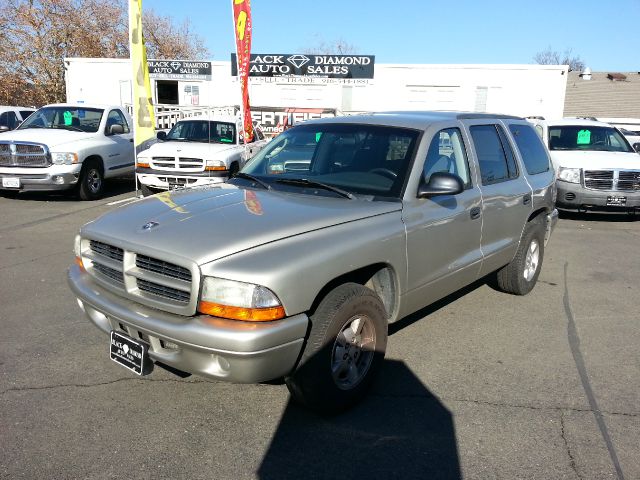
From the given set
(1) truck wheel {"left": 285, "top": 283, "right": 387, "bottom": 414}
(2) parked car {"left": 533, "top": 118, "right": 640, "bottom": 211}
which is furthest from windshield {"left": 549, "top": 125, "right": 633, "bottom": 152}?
(1) truck wheel {"left": 285, "top": 283, "right": 387, "bottom": 414}

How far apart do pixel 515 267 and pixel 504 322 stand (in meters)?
0.69

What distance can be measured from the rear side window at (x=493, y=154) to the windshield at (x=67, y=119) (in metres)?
9.23

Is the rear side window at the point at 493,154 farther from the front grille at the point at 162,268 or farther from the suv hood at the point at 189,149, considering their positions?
the suv hood at the point at 189,149

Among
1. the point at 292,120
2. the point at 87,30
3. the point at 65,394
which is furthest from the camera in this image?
the point at 87,30

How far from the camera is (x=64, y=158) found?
10.2 m

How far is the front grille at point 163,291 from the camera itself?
284 centimetres

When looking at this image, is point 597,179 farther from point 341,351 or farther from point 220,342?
point 220,342

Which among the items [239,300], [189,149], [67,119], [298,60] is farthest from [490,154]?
[298,60]

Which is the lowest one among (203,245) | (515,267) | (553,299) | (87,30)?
(553,299)

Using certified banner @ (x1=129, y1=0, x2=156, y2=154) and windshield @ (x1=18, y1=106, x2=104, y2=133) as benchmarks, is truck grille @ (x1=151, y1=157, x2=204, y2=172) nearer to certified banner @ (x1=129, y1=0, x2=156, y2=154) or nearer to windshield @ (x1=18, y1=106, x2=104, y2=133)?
certified banner @ (x1=129, y1=0, x2=156, y2=154)

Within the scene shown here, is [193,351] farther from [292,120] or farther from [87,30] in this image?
[87,30]

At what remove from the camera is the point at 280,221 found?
3.10m

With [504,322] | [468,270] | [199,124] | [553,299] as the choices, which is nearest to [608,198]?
[553,299]

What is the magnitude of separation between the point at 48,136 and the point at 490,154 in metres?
9.07
